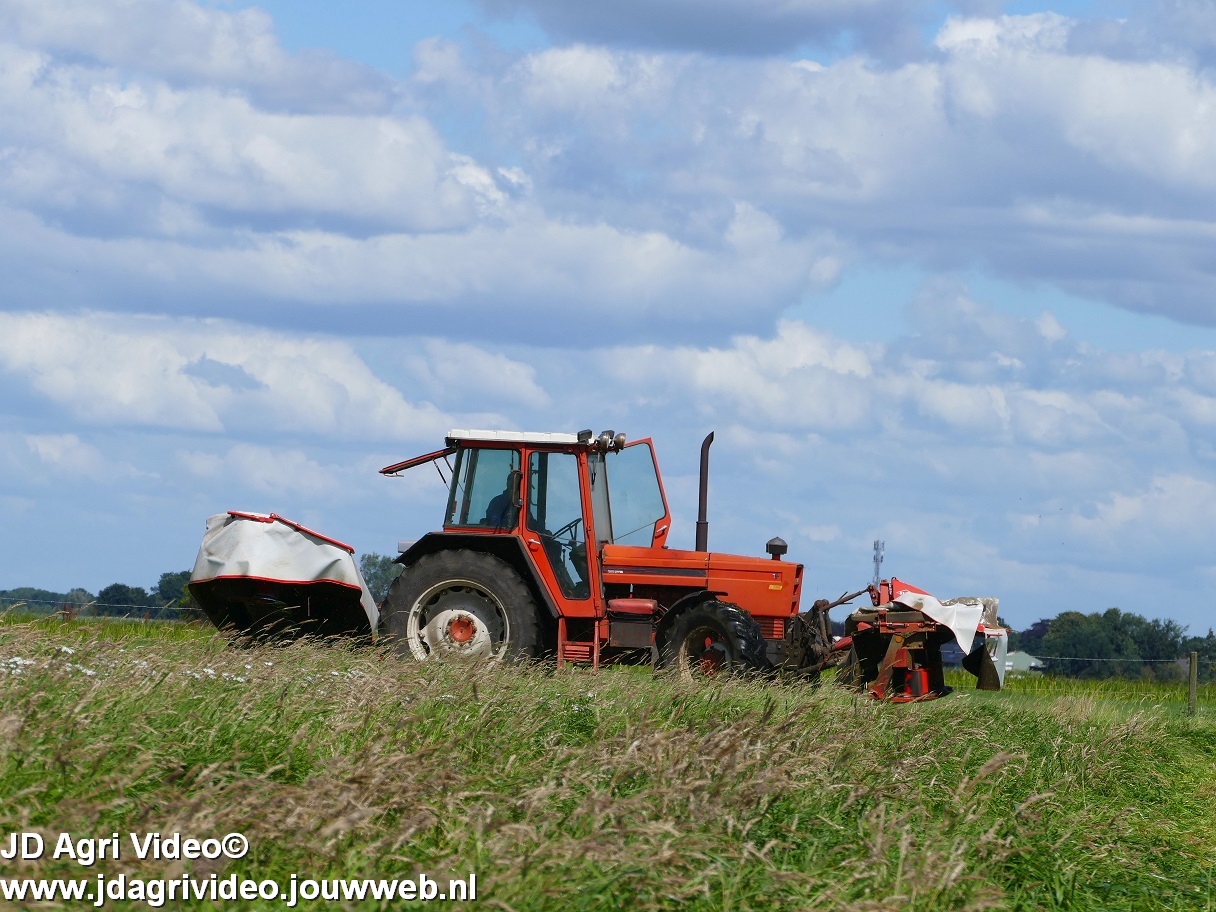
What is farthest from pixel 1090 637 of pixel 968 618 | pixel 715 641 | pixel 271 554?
pixel 271 554

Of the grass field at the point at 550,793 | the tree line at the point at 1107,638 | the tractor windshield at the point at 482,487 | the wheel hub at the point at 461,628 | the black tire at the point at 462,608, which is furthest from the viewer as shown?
the tree line at the point at 1107,638

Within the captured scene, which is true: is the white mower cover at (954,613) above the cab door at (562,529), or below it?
below

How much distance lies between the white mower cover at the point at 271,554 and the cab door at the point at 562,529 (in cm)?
178

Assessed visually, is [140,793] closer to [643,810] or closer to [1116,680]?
[643,810]

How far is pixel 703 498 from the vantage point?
539 inches

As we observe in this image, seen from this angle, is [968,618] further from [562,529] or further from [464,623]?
[464,623]

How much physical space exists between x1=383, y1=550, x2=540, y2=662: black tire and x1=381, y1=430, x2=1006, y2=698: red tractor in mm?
11

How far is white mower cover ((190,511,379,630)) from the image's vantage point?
1289 centimetres

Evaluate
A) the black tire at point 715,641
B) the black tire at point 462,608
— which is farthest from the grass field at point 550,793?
the black tire at point 462,608

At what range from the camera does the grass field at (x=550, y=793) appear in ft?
15.6

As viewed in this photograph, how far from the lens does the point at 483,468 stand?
13180 mm

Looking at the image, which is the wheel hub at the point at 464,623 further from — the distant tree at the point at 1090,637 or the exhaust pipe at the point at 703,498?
the distant tree at the point at 1090,637

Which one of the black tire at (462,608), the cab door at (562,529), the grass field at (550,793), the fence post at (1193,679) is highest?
the cab door at (562,529)

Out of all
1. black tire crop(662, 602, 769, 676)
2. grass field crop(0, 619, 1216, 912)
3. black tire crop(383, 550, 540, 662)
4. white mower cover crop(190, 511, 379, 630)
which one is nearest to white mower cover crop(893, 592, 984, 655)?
black tire crop(662, 602, 769, 676)
